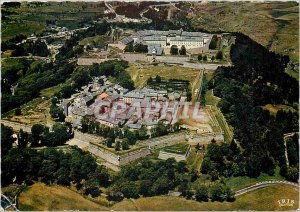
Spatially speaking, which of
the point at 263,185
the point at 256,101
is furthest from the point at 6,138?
the point at 256,101

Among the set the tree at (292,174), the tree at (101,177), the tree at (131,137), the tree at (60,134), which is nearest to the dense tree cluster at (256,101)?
the tree at (292,174)

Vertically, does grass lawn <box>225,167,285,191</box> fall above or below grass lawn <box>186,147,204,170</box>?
below

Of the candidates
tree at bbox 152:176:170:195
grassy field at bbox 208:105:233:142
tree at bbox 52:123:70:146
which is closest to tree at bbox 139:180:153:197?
tree at bbox 152:176:170:195

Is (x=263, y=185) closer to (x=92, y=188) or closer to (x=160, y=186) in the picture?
(x=160, y=186)

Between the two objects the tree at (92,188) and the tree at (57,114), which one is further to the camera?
the tree at (57,114)

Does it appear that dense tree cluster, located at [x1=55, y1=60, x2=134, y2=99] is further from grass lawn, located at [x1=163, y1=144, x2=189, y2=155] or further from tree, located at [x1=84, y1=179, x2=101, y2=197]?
tree, located at [x1=84, y1=179, x2=101, y2=197]

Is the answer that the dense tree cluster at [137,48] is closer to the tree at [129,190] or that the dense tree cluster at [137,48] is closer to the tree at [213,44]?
the tree at [213,44]

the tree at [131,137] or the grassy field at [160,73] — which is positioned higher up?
the grassy field at [160,73]
